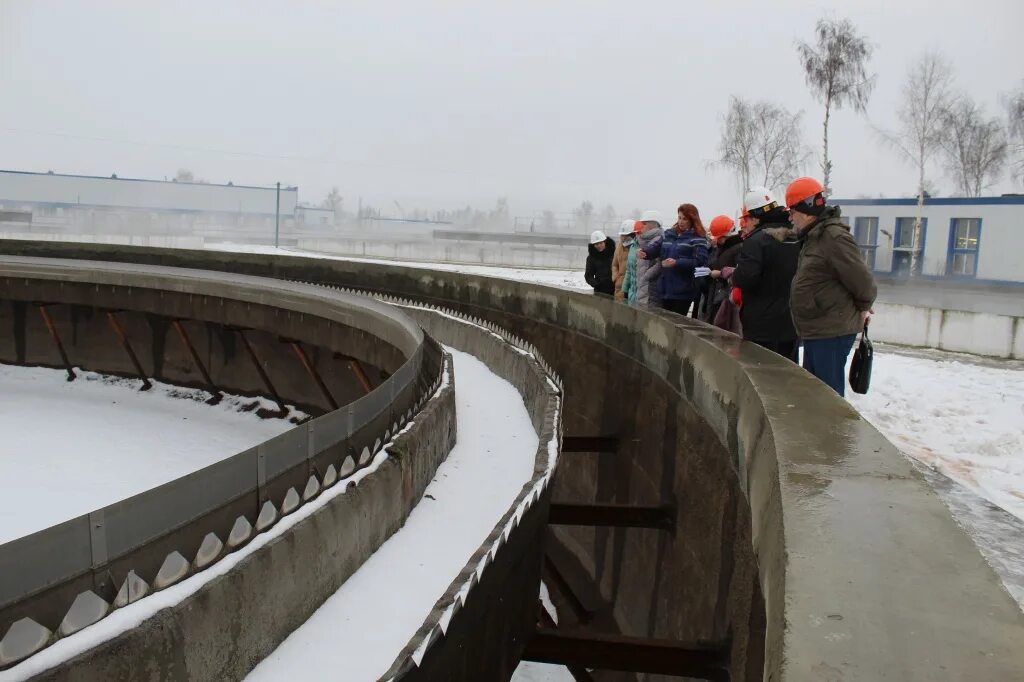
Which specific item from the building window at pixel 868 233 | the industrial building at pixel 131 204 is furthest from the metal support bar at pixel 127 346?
the building window at pixel 868 233

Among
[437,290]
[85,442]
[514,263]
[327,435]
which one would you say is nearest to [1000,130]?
[514,263]

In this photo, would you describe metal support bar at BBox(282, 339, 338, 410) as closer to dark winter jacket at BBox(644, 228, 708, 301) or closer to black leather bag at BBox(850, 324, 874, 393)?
dark winter jacket at BBox(644, 228, 708, 301)

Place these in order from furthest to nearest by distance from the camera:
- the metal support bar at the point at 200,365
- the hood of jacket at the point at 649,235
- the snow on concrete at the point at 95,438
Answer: the metal support bar at the point at 200,365, the snow on concrete at the point at 95,438, the hood of jacket at the point at 649,235

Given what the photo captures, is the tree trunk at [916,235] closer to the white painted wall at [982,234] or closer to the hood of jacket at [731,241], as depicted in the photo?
the white painted wall at [982,234]

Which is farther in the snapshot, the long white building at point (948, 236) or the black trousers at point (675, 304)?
the long white building at point (948, 236)

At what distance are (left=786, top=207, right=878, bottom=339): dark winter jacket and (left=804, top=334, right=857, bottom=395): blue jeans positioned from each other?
7 centimetres

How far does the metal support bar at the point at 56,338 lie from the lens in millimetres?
17141

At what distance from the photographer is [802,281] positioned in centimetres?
566

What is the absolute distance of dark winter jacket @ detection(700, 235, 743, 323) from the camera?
805cm

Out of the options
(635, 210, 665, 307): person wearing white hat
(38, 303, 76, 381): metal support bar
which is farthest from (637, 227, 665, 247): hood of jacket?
(38, 303, 76, 381): metal support bar

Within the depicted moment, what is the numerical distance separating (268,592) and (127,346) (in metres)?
14.2

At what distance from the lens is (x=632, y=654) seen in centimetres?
464

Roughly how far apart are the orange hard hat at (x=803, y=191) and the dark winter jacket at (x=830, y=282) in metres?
0.14

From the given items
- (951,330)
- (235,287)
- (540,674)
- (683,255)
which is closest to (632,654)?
(540,674)
